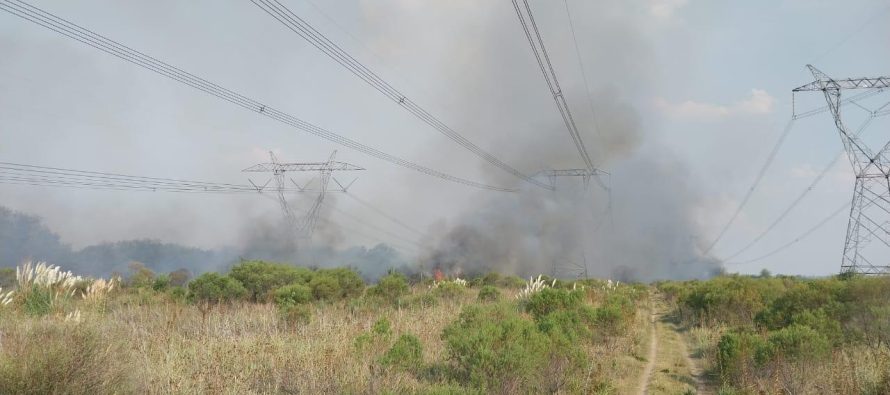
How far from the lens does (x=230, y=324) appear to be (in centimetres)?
1342

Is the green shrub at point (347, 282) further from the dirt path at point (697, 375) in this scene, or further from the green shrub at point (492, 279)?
the dirt path at point (697, 375)

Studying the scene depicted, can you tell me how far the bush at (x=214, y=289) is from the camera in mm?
23359

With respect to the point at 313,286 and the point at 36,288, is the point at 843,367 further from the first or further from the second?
the point at 313,286

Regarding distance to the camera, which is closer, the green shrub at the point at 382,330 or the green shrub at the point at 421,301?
the green shrub at the point at 382,330

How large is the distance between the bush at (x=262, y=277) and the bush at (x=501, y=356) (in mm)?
17930

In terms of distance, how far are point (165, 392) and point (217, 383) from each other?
74cm

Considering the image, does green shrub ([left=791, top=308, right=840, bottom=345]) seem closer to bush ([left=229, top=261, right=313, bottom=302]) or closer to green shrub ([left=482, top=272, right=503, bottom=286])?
bush ([left=229, top=261, right=313, bottom=302])

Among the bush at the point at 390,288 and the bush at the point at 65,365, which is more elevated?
the bush at the point at 390,288

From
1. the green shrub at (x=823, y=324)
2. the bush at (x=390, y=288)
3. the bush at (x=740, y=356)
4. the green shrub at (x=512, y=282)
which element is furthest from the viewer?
the green shrub at (x=512, y=282)

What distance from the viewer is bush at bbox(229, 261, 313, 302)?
2764 cm

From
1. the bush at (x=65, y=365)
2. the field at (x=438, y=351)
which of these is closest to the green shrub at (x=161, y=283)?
the field at (x=438, y=351)

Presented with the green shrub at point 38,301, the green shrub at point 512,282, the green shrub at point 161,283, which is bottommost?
the green shrub at point 38,301

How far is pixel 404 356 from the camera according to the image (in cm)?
952

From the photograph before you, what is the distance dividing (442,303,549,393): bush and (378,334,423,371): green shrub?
2.18ft
